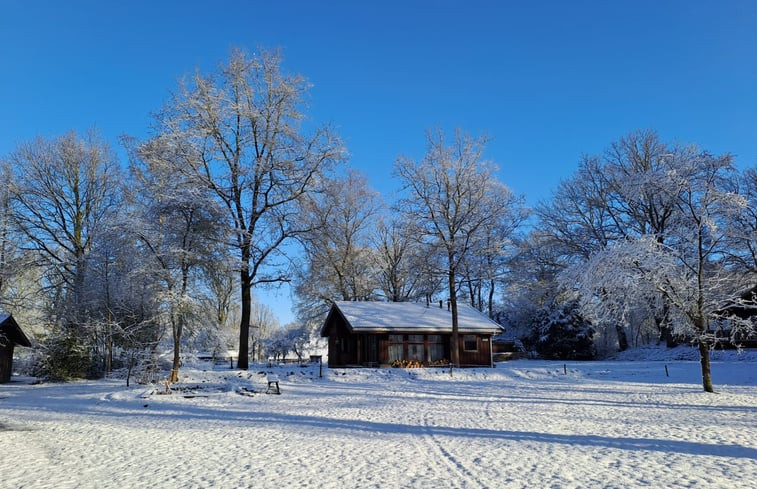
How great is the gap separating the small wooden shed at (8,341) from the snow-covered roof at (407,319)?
17.7m

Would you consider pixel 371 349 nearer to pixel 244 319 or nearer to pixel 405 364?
pixel 405 364

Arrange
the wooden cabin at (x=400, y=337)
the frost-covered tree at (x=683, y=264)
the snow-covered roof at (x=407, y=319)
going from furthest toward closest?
the wooden cabin at (x=400, y=337) < the snow-covered roof at (x=407, y=319) < the frost-covered tree at (x=683, y=264)

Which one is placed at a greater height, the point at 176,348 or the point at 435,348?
the point at 176,348

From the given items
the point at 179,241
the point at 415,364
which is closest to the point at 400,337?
the point at 415,364

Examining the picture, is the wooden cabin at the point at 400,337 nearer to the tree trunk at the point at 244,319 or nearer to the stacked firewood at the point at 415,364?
the stacked firewood at the point at 415,364

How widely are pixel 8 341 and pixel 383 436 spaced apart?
24.5 meters

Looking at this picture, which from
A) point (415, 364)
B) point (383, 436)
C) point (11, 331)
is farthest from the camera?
point (415, 364)

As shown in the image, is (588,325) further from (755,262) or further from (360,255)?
(360,255)

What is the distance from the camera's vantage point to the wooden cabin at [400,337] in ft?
106

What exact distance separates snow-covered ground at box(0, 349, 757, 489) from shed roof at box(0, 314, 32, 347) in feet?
16.6

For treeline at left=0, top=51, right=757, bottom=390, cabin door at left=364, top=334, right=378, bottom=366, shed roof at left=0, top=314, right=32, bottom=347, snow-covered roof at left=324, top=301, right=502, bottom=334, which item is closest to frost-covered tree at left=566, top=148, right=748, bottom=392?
treeline at left=0, top=51, right=757, bottom=390

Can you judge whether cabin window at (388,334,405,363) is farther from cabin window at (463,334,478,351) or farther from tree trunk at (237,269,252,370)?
tree trunk at (237,269,252,370)

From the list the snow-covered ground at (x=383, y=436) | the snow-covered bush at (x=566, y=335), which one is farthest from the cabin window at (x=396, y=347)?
the snow-covered bush at (x=566, y=335)

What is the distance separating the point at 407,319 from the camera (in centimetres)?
3372
